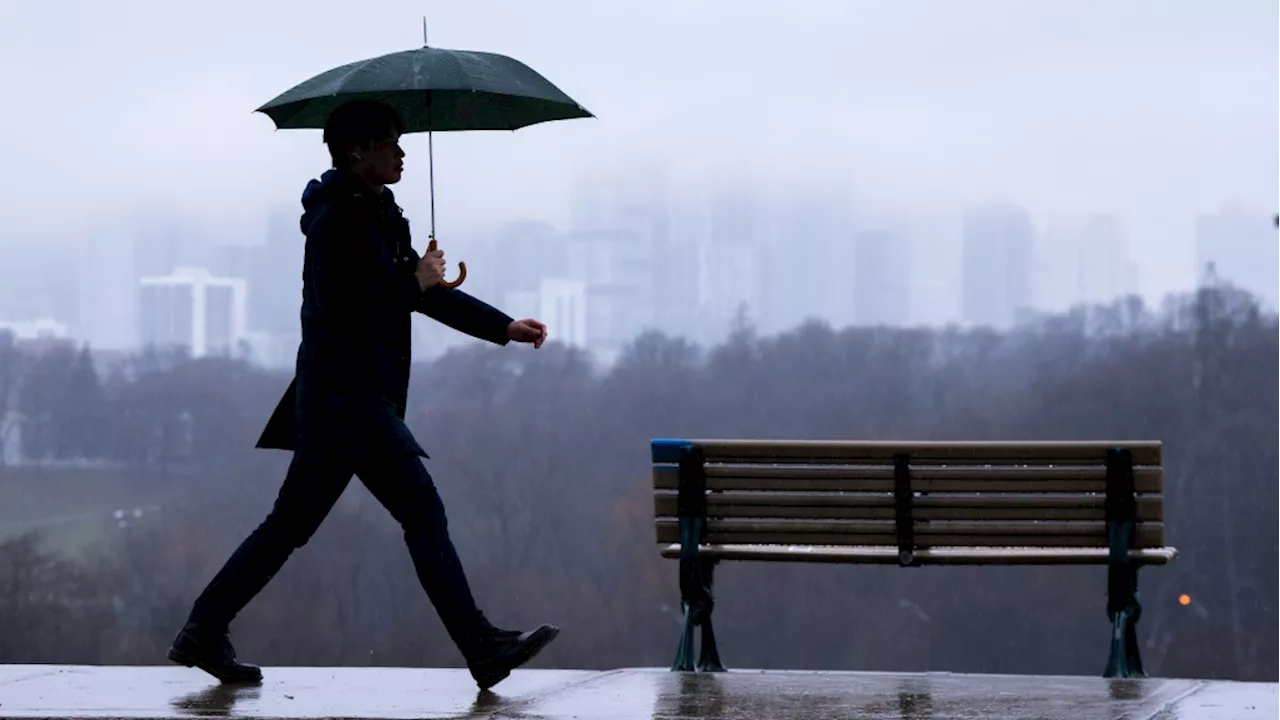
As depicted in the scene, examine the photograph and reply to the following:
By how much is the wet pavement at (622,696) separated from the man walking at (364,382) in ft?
0.57

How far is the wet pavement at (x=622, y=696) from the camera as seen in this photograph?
14.8 ft

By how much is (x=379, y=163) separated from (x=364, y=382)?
0.56m

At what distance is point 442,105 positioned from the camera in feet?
18.5

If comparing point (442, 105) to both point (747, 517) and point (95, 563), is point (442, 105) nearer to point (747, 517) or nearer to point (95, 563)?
point (747, 517)

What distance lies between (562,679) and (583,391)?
86269 mm

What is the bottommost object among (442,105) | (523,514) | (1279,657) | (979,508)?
(1279,657)

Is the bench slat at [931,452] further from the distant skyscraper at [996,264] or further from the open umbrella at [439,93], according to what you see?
the distant skyscraper at [996,264]

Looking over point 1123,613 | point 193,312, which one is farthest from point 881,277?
point 1123,613

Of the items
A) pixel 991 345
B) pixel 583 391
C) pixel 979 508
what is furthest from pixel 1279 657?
pixel 979 508

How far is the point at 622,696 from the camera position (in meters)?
4.91

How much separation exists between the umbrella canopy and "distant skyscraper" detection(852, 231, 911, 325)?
10716 centimetres

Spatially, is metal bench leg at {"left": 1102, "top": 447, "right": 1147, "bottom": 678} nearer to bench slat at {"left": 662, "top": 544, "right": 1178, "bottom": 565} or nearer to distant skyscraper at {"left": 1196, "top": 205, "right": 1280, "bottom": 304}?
bench slat at {"left": 662, "top": 544, "right": 1178, "bottom": 565}

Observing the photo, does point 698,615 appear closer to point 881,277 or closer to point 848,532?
point 848,532

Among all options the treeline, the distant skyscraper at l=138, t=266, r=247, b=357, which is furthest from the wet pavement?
the distant skyscraper at l=138, t=266, r=247, b=357
